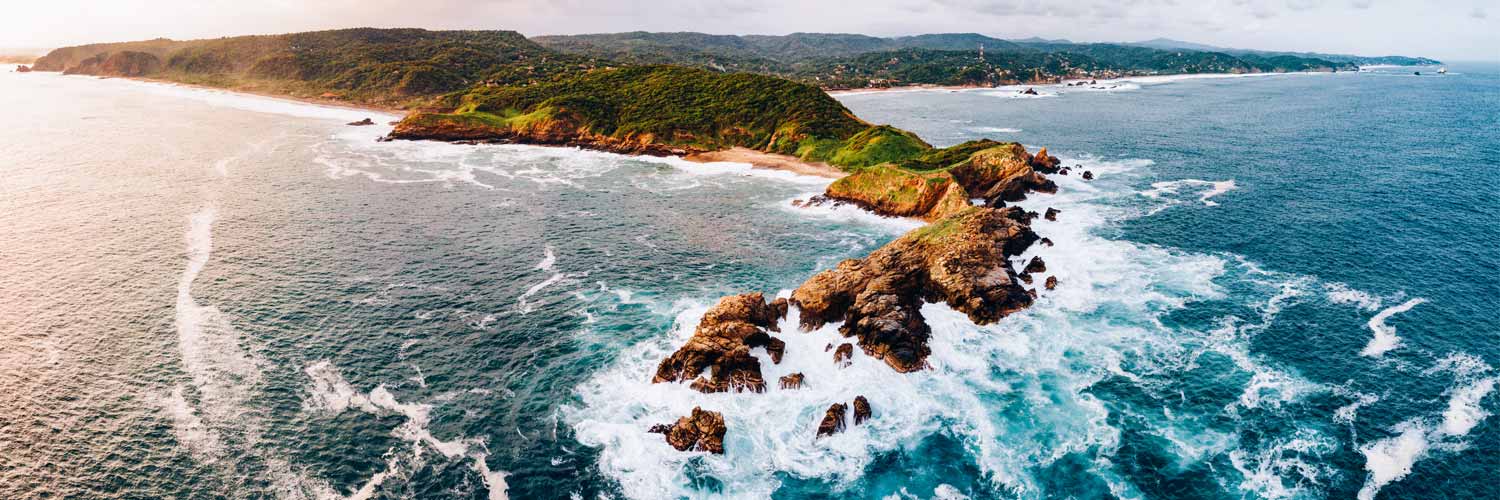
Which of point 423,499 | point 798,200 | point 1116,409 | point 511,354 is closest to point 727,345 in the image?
point 511,354

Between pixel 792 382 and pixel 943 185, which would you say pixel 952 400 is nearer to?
pixel 792 382

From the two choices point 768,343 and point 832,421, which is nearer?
point 832,421

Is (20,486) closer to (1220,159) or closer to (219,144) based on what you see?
(219,144)

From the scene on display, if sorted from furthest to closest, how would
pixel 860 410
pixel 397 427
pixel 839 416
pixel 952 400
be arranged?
pixel 952 400
pixel 860 410
pixel 839 416
pixel 397 427

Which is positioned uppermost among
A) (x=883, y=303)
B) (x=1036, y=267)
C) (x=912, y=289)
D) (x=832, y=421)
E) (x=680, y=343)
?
(x=1036, y=267)

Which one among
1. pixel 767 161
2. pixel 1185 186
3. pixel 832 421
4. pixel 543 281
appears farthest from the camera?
pixel 767 161

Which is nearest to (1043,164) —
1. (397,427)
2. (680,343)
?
(680,343)
